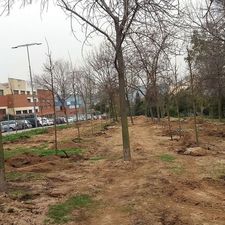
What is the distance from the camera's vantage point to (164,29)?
12.7 m

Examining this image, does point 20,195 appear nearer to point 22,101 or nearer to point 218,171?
point 218,171

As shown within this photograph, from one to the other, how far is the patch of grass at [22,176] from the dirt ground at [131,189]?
24 cm

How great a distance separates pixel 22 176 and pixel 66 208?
4.04m

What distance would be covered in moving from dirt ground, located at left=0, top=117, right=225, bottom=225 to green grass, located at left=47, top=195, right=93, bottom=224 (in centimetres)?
12

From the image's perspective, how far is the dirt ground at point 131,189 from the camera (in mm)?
7496

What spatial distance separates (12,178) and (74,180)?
1684 millimetres

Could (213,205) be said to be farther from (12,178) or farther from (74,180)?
(12,178)

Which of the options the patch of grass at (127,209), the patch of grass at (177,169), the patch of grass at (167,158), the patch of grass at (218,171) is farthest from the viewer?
the patch of grass at (167,158)

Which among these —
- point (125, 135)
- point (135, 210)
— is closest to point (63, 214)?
point (135, 210)

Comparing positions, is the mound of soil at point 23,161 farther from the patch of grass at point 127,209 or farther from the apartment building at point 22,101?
the apartment building at point 22,101

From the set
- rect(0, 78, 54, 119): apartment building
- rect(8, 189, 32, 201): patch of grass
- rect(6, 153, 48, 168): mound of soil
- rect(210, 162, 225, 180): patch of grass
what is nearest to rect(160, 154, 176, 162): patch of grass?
rect(210, 162, 225, 180): patch of grass

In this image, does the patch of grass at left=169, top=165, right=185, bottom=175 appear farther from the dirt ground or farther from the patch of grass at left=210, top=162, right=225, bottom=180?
the patch of grass at left=210, top=162, right=225, bottom=180

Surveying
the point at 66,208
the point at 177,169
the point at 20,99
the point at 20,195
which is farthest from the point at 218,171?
the point at 20,99

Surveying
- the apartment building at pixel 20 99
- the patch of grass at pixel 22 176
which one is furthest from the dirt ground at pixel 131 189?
the apartment building at pixel 20 99
